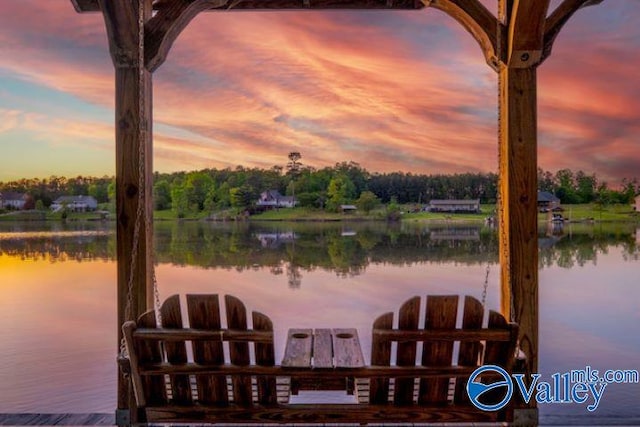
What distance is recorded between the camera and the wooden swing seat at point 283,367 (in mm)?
2473

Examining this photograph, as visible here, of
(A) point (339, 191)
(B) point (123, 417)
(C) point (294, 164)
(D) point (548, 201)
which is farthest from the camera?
(D) point (548, 201)

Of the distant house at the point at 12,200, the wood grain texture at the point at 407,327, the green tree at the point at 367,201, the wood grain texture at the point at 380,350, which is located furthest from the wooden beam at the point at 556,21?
the distant house at the point at 12,200

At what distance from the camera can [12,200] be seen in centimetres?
2720

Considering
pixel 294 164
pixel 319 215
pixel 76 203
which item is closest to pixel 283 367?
pixel 294 164

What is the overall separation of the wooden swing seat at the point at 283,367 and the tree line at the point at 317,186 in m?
19.5

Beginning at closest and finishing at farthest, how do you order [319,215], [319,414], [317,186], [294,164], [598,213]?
[319,414] → [317,186] → [294,164] → [598,213] → [319,215]

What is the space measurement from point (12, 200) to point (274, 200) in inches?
524

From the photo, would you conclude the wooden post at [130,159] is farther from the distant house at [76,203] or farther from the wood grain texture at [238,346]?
the distant house at [76,203]

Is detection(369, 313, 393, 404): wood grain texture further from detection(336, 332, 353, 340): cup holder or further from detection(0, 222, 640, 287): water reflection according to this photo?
detection(0, 222, 640, 287): water reflection

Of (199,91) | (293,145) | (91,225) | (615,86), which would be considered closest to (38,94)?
(199,91)

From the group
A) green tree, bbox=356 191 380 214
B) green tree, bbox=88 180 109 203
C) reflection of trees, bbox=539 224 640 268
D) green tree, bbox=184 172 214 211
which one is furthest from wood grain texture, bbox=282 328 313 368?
green tree, bbox=356 191 380 214

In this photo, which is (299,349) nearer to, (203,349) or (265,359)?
(265,359)

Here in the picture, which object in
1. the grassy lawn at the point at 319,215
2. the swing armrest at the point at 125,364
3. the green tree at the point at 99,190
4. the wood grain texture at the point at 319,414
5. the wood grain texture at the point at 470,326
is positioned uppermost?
the green tree at the point at 99,190

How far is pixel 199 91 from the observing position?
24.8 m
